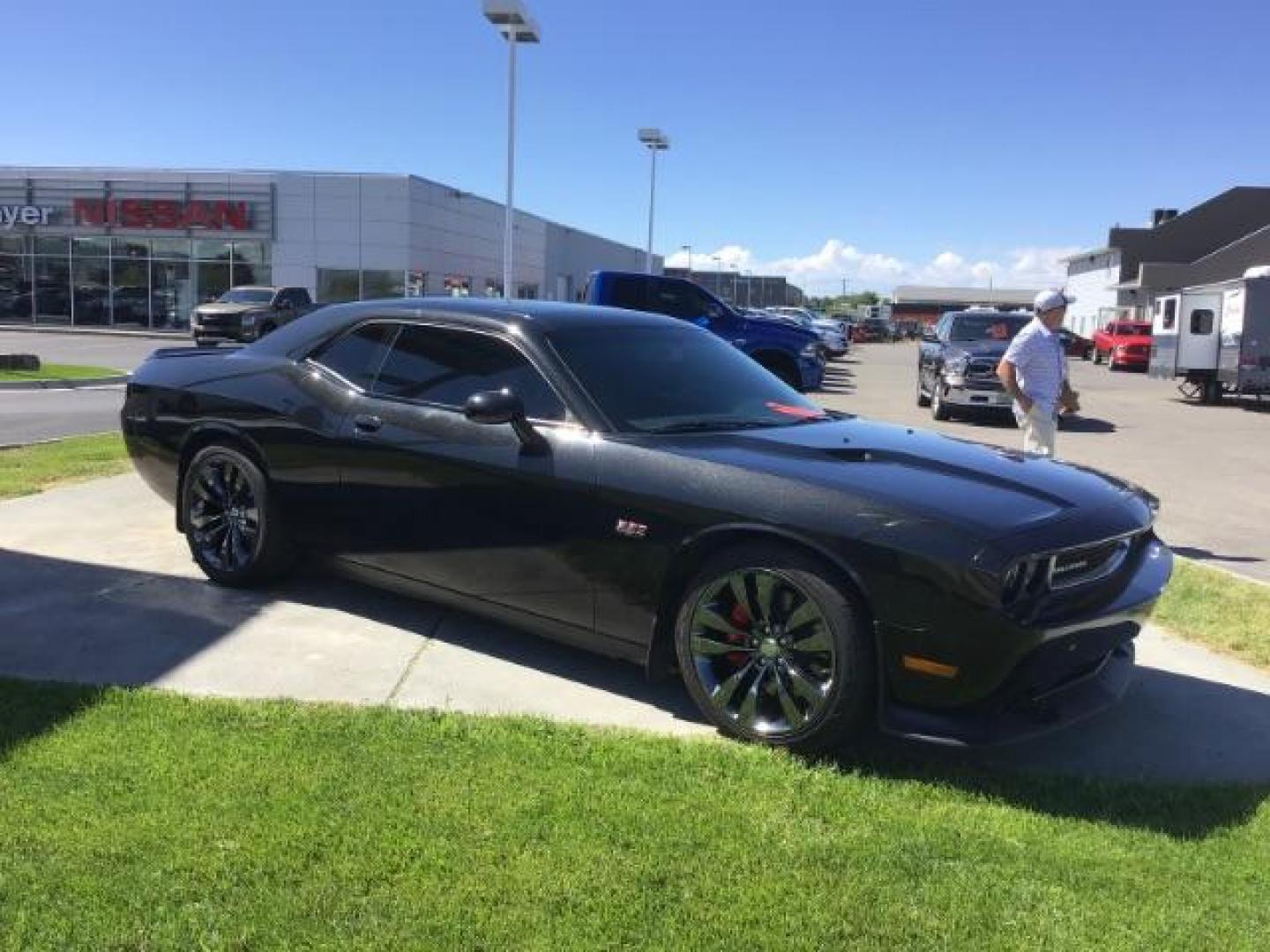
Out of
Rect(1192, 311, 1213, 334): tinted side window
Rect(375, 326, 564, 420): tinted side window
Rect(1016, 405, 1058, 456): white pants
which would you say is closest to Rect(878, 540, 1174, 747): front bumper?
Rect(375, 326, 564, 420): tinted side window

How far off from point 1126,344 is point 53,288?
125ft

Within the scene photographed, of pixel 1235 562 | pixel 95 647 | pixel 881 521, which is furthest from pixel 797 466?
pixel 1235 562

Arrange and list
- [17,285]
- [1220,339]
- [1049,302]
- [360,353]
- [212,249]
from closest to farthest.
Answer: [360,353] → [1049,302] → [1220,339] → [212,249] → [17,285]

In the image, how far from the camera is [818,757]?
12.5ft

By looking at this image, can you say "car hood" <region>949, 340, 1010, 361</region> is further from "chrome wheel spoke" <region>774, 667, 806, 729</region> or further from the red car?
the red car

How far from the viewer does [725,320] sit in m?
18.6

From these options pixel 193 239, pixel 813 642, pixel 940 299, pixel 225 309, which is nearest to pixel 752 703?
pixel 813 642

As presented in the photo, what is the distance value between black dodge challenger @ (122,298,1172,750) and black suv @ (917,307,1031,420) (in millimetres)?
12285

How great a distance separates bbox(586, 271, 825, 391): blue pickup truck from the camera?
18.3 m

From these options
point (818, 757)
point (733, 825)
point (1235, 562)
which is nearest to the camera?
point (733, 825)

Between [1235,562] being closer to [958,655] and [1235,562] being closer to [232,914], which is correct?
[958,655]

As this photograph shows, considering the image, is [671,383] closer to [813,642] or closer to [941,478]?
[941,478]

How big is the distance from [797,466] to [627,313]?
5.73ft

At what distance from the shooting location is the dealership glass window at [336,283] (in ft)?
124
